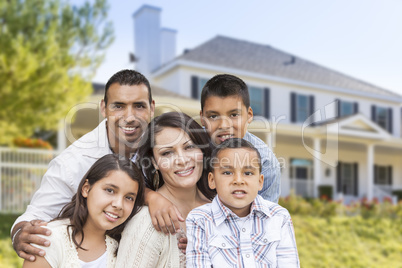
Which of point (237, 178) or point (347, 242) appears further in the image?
point (347, 242)

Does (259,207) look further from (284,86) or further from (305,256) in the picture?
(284,86)

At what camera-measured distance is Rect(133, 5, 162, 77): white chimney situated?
698 inches

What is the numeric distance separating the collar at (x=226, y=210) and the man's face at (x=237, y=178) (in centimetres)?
4

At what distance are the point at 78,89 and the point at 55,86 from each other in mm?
793

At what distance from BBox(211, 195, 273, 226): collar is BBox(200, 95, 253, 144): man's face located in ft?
2.31

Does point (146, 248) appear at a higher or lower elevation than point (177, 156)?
lower

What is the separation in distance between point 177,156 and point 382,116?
2083 cm

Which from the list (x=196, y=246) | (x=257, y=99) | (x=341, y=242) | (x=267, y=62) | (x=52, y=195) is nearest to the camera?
(x=196, y=246)

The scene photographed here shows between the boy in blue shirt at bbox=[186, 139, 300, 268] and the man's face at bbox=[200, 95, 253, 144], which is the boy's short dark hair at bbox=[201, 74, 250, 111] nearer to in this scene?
the man's face at bbox=[200, 95, 253, 144]

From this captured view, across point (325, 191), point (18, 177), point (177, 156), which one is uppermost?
point (177, 156)

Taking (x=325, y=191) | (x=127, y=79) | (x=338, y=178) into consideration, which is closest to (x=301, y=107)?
(x=338, y=178)

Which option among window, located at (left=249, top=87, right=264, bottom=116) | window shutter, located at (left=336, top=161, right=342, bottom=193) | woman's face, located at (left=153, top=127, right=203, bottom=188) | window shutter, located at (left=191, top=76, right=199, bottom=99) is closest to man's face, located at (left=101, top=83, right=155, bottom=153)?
woman's face, located at (left=153, top=127, right=203, bottom=188)

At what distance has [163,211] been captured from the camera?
2.54 meters

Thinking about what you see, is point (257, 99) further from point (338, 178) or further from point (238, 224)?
point (238, 224)
